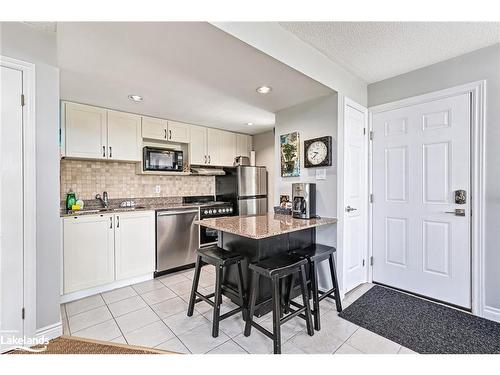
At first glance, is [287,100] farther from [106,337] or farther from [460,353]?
[106,337]

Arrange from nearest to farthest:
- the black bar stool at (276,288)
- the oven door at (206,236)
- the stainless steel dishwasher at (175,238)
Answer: the black bar stool at (276,288) < the stainless steel dishwasher at (175,238) < the oven door at (206,236)

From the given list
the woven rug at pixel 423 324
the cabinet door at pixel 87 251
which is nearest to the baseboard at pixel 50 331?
the cabinet door at pixel 87 251

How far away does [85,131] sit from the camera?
2764 millimetres

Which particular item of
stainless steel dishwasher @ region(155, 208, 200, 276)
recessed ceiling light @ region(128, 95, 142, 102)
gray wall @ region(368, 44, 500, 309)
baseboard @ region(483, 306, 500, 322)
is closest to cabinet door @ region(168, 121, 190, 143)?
recessed ceiling light @ region(128, 95, 142, 102)

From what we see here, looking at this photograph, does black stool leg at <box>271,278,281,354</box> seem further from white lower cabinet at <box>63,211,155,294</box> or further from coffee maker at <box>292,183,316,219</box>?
white lower cabinet at <box>63,211,155,294</box>

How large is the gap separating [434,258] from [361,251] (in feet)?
2.20

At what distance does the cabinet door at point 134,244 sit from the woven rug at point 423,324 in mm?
2312

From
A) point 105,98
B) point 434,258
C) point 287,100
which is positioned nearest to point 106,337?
point 105,98

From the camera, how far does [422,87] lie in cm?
234

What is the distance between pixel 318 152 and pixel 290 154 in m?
0.39

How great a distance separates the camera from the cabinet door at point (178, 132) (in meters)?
3.48

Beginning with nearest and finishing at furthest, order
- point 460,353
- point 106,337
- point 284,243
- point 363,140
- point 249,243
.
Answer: point 460,353 < point 106,337 < point 249,243 < point 284,243 < point 363,140

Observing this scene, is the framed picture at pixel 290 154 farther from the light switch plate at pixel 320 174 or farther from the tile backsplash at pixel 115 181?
the tile backsplash at pixel 115 181

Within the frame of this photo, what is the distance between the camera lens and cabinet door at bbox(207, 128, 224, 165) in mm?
3906
